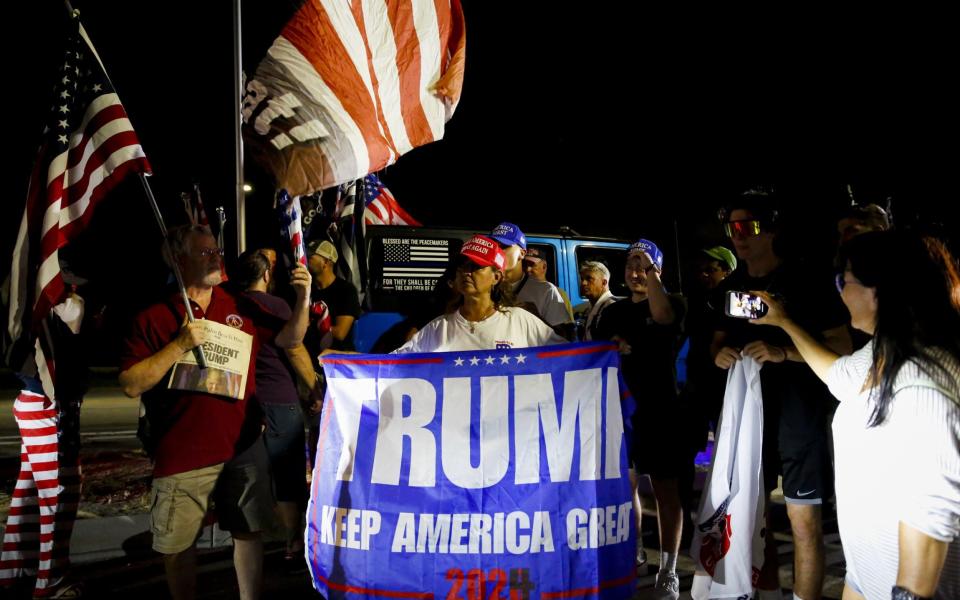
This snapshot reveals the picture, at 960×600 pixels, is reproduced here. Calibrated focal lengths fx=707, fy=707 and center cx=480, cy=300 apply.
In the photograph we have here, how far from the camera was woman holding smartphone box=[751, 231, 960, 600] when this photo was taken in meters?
2.10

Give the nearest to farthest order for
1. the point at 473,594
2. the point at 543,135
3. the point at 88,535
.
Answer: the point at 473,594 → the point at 88,535 → the point at 543,135

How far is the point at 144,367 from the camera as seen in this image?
3.45m

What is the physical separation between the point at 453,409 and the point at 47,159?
2557 mm

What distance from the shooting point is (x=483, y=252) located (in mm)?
3959

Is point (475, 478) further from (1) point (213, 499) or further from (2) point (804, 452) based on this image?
(2) point (804, 452)

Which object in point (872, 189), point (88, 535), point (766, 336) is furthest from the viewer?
point (872, 189)

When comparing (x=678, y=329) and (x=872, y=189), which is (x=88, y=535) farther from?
(x=872, y=189)

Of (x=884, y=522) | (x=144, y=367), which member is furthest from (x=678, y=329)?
(x=144, y=367)

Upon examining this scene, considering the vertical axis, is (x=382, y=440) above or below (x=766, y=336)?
below

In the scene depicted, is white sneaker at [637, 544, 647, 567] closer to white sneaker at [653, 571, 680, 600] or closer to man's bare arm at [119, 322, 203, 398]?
white sneaker at [653, 571, 680, 600]

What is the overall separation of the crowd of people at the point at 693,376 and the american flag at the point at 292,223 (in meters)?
0.34

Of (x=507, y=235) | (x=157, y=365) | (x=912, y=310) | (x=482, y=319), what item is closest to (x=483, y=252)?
(x=482, y=319)

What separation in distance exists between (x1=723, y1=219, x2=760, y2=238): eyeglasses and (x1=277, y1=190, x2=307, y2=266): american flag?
2.64 metres

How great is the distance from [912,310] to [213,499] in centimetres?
327
